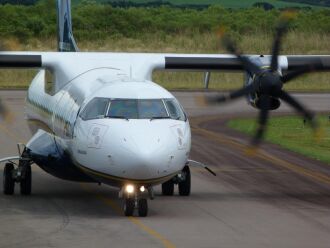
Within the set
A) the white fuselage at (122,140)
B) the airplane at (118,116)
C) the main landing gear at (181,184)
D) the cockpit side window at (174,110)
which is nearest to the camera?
the white fuselage at (122,140)

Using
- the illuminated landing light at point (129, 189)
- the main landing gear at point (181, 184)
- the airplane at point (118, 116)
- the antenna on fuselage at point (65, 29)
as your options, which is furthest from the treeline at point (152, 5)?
the illuminated landing light at point (129, 189)

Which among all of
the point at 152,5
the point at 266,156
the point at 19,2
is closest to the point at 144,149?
the point at 266,156

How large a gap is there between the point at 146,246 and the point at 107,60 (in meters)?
8.56

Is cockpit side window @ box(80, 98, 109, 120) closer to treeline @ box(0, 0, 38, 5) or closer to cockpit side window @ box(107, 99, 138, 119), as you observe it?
cockpit side window @ box(107, 99, 138, 119)

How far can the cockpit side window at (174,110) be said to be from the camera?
2162 centimetres

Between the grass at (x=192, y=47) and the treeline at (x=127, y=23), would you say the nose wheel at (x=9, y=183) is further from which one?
the treeline at (x=127, y=23)

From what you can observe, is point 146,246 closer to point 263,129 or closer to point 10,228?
point 10,228

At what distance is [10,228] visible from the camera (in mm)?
19719

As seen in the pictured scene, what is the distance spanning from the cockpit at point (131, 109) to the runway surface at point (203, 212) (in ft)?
6.32

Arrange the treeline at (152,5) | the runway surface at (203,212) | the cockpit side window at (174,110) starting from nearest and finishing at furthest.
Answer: the runway surface at (203,212)
the cockpit side window at (174,110)
the treeline at (152,5)

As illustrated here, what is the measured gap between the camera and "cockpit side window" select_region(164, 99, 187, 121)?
70.9 feet

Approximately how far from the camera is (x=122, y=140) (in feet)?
66.8

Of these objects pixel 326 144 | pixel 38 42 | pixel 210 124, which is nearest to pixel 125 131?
pixel 326 144

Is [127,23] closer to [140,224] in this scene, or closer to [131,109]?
[131,109]
